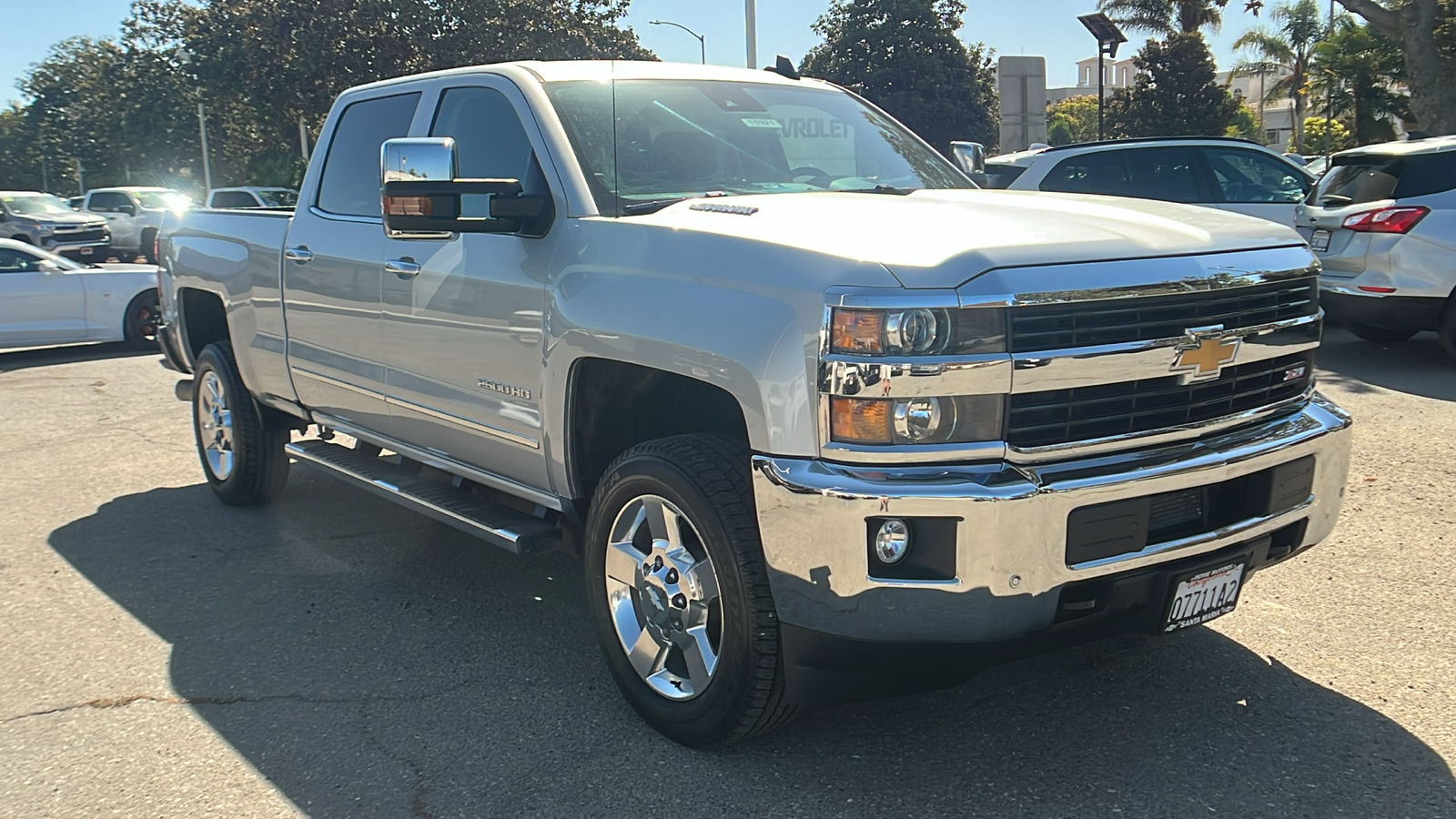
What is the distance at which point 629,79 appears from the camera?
4.44 metres

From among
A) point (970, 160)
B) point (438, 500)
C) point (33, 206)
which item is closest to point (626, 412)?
point (438, 500)

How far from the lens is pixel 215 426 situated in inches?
259

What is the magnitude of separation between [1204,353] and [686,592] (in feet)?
5.01

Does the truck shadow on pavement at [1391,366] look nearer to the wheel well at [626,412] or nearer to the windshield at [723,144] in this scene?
the windshield at [723,144]

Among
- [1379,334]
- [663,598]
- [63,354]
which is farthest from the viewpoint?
[63,354]

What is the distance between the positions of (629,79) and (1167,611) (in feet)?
8.62

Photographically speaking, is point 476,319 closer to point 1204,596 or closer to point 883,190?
point 883,190

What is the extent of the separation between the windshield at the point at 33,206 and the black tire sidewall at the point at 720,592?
2859 cm

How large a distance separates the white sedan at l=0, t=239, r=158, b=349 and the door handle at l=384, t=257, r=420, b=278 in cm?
1005

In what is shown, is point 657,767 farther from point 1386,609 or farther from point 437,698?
point 1386,609

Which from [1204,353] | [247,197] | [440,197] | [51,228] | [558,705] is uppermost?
[247,197]

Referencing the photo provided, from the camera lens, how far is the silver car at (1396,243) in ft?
29.3

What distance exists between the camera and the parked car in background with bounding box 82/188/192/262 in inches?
1168

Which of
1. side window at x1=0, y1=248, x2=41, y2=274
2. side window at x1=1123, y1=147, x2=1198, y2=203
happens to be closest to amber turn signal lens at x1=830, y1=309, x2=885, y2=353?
side window at x1=1123, y1=147, x2=1198, y2=203
